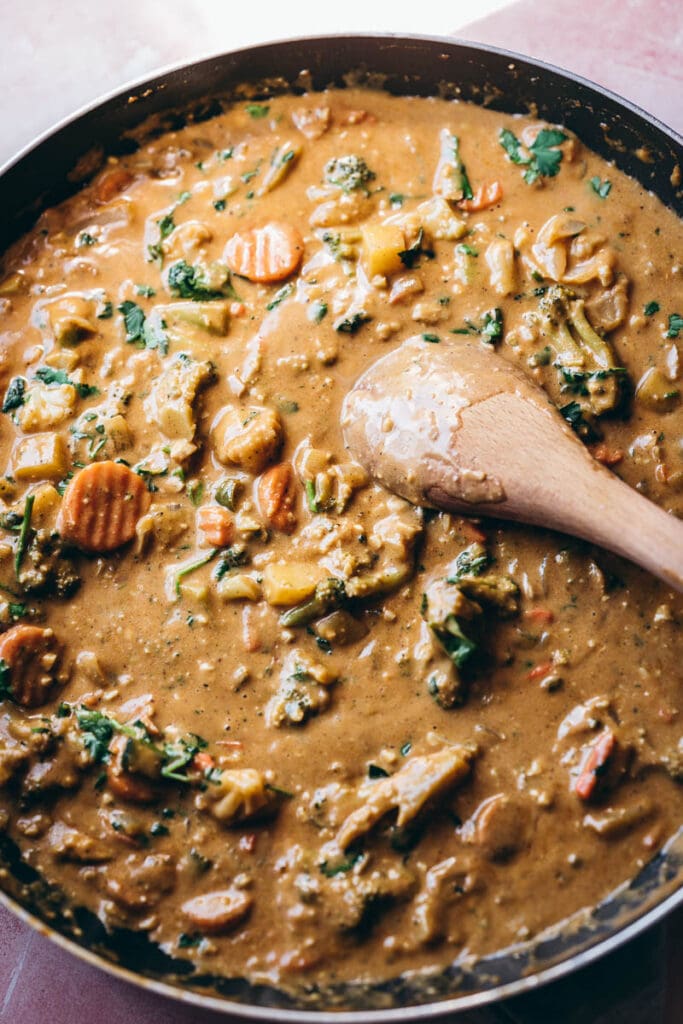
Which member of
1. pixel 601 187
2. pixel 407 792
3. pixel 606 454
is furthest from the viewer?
pixel 601 187

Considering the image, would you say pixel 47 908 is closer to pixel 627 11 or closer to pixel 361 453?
pixel 361 453

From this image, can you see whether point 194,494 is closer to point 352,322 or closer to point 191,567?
point 191,567

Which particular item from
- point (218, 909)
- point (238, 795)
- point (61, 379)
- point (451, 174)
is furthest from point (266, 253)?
point (218, 909)

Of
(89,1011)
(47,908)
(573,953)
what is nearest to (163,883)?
(47,908)

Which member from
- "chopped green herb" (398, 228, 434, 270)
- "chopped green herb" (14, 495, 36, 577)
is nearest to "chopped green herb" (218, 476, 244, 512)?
"chopped green herb" (14, 495, 36, 577)

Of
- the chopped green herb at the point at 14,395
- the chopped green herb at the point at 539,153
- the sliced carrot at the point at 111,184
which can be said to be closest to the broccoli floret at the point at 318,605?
the chopped green herb at the point at 14,395

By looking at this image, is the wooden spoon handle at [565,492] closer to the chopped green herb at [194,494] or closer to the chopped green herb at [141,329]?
the chopped green herb at [194,494]
